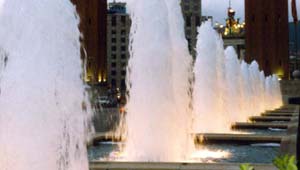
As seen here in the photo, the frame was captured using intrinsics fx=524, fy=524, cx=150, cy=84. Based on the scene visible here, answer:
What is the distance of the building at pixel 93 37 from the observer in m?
49.2

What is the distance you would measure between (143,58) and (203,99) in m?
6.24

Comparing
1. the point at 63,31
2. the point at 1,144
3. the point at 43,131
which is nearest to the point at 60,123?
the point at 43,131

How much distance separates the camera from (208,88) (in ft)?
50.2

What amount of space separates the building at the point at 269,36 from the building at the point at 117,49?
48.5m

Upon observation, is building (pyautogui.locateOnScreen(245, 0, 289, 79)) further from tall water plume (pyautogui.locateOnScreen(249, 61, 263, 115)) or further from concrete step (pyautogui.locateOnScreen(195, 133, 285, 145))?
concrete step (pyautogui.locateOnScreen(195, 133, 285, 145))

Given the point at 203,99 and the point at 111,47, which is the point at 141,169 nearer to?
the point at 203,99

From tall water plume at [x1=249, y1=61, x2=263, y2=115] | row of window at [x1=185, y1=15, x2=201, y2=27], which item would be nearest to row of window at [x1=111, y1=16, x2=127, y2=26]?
row of window at [x1=185, y1=15, x2=201, y2=27]

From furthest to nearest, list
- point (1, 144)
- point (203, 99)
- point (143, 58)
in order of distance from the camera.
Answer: point (203, 99), point (143, 58), point (1, 144)

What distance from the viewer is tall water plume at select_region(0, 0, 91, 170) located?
17.9 ft

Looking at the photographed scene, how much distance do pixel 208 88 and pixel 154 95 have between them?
6.52 metres

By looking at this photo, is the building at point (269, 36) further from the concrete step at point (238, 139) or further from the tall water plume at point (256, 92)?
the concrete step at point (238, 139)

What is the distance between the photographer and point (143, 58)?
30.1ft

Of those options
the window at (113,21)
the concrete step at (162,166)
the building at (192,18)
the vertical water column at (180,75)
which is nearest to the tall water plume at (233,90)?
the vertical water column at (180,75)

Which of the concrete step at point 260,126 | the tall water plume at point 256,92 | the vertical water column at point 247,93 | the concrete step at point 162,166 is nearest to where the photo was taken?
the concrete step at point 162,166
